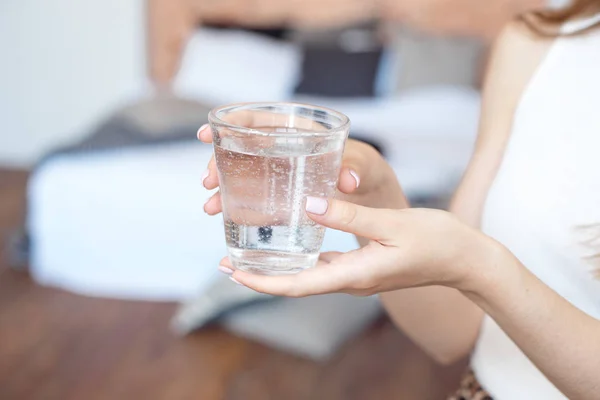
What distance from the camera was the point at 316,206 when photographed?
658mm

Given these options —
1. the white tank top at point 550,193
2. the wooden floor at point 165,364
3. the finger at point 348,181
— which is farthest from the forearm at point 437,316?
the wooden floor at point 165,364

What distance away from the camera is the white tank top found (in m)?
0.91

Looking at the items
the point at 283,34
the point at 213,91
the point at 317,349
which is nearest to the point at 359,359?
the point at 317,349

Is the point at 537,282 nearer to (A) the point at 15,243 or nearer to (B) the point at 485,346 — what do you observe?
(B) the point at 485,346

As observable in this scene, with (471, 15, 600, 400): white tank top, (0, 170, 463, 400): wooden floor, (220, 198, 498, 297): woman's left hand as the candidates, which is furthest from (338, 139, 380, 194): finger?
(0, 170, 463, 400): wooden floor

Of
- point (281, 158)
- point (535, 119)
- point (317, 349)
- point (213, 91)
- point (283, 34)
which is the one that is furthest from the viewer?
point (283, 34)

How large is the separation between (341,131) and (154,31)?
4.29m

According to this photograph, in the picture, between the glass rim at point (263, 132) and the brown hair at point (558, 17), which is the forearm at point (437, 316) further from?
the brown hair at point (558, 17)

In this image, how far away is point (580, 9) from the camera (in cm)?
106

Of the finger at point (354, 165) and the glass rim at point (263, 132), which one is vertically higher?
the glass rim at point (263, 132)

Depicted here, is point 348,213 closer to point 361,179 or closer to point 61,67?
point 361,179

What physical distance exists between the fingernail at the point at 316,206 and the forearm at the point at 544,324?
0.19 m

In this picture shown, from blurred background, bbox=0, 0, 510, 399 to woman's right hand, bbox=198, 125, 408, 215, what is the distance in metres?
1.50

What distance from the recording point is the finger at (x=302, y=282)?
0.68 metres
